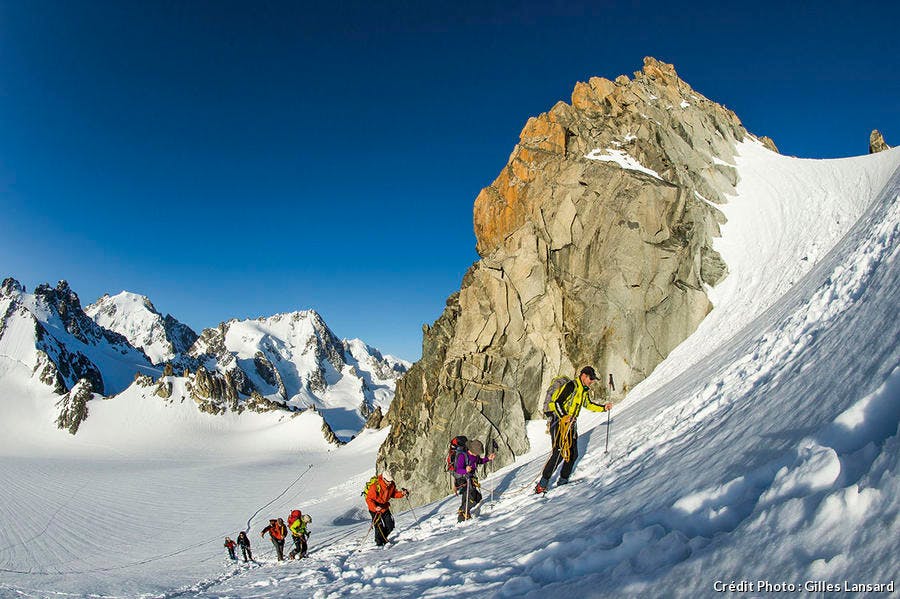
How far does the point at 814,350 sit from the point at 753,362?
2580 millimetres

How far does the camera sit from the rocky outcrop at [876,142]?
148ft

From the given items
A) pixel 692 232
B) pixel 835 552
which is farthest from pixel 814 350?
pixel 692 232

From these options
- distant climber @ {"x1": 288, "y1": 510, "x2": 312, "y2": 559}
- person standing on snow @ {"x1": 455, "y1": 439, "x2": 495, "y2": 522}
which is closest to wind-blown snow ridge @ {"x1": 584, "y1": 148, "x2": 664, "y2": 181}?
person standing on snow @ {"x1": 455, "y1": 439, "x2": 495, "y2": 522}

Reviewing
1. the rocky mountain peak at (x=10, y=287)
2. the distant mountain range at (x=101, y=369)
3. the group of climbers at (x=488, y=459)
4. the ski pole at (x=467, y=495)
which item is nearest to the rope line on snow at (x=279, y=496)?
the distant mountain range at (x=101, y=369)

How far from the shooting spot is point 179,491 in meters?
58.7

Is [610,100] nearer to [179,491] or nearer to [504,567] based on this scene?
[504,567]

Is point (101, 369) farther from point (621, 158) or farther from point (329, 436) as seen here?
point (621, 158)

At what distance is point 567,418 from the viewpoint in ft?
28.2

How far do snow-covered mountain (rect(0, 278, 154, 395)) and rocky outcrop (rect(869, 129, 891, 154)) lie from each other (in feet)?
505

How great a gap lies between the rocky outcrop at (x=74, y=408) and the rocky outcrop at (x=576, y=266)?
94635mm

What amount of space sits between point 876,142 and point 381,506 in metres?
61.0

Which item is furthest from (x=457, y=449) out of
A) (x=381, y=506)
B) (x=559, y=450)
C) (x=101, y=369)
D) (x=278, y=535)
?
(x=101, y=369)

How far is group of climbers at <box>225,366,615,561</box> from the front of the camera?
8578 mm

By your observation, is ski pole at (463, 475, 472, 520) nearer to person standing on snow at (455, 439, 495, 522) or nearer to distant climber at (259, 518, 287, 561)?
person standing on snow at (455, 439, 495, 522)
